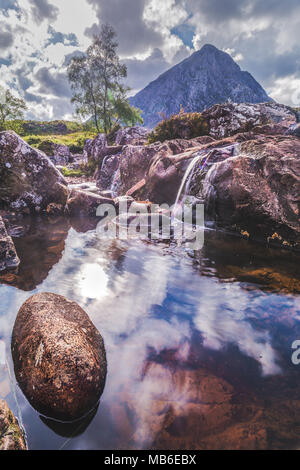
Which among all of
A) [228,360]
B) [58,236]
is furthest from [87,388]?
[58,236]

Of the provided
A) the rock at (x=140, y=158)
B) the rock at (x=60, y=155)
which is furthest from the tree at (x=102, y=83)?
the rock at (x=140, y=158)

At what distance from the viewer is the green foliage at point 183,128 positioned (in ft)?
61.9

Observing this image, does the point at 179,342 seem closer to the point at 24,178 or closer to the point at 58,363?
the point at 58,363

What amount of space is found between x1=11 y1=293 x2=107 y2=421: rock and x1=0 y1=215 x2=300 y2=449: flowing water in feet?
0.49

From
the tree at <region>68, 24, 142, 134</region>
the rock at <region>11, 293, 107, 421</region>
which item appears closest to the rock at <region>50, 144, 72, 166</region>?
the tree at <region>68, 24, 142, 134</region>

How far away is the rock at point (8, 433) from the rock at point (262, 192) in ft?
26.1

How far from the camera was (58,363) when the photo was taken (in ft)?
7.84

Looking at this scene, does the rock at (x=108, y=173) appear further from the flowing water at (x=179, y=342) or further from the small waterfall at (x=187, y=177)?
the flowing water at (x=179, y=342)

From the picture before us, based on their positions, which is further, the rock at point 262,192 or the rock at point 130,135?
the rock at point 130,135

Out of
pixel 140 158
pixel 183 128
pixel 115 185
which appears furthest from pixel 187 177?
pixel 183 128

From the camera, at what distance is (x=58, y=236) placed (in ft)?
29.3

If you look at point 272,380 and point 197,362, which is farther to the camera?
point 197,362
